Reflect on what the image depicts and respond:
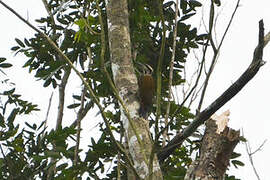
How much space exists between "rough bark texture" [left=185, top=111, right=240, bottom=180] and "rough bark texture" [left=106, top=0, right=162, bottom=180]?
180 millimetres

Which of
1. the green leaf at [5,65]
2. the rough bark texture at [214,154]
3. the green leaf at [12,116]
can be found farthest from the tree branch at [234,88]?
the green leaf at [5,65]

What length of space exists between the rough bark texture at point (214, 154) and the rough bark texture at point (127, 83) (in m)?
0.18

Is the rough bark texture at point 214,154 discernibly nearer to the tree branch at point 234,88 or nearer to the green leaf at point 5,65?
the tree branch at point 234,88

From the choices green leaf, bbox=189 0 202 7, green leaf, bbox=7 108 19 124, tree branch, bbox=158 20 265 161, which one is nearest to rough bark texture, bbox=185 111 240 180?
tree branch, bbox=158 20 265 161

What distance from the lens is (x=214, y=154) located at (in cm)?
130

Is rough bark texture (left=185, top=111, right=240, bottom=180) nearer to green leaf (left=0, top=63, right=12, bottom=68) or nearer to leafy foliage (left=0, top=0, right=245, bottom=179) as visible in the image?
leafy foliage (left=0, top=0, right=245, bottom=179)

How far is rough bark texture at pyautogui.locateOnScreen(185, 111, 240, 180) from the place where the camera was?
4.20 feet

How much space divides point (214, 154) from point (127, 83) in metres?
0.59

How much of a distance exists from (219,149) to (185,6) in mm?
1867

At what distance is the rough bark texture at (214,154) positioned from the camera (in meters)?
1.28

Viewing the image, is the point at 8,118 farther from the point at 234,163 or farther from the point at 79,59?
the point at 234,163

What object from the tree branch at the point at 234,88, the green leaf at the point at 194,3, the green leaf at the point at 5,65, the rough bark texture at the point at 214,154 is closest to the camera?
the tree branch at the point at 234,88

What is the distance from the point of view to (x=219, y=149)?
1.30m

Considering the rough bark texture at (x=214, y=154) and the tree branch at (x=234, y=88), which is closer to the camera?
the tree branch at (x=234, y=88)
